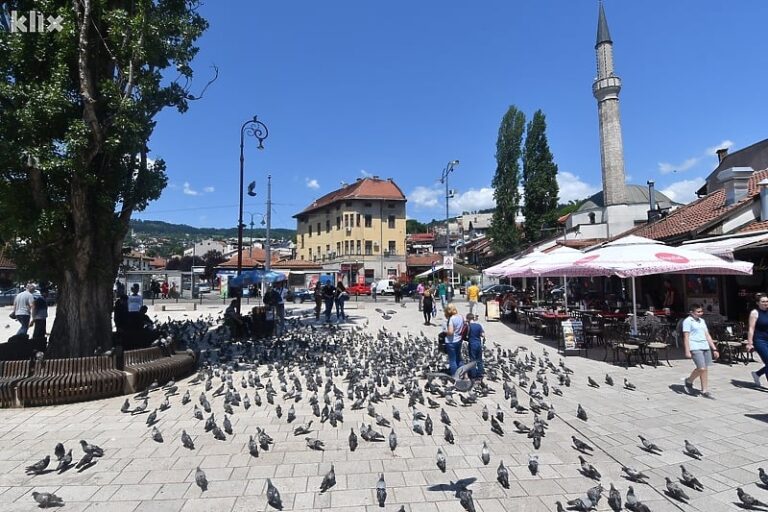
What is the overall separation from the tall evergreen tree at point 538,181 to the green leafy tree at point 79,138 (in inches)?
1517

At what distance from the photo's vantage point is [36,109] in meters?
7.21

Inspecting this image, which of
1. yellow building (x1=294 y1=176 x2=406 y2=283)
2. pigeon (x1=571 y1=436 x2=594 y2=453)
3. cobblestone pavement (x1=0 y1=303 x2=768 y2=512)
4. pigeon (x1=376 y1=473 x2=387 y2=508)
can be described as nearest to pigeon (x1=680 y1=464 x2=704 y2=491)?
cobblestone pavement (x1=0 y1=303 x2=768 y2=512)

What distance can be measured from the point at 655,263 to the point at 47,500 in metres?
11.1

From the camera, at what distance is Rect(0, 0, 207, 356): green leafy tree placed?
24.3 ft

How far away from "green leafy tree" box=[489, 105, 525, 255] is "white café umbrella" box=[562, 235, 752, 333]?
3228 centimetres

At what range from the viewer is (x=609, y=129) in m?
42.2

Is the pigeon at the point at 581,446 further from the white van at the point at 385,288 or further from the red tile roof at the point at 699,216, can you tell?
the white van at the point at 385,288

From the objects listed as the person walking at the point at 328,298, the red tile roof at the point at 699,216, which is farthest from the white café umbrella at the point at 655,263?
the person walking at the point at 328,298

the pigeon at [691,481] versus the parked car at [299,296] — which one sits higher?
the parked car at [299,296]

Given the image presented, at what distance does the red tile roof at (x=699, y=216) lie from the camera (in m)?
14.0

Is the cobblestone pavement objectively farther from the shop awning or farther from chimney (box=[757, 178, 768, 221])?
chimney (box=[757, 178, 768, 221])

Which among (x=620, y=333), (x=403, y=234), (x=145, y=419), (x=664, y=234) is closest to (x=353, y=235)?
(x=403, y=234)

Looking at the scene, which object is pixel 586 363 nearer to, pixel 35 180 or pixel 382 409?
pixel 382 409

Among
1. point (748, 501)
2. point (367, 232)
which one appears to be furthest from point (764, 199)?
point (367, 232)
